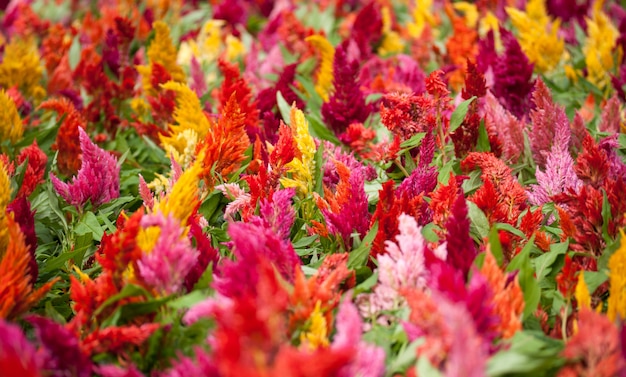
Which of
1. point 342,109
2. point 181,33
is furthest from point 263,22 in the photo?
point 342,109

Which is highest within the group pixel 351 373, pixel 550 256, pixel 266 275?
pixel 266 275

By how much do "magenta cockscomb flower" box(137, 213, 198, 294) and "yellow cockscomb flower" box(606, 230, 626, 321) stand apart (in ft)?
2.78

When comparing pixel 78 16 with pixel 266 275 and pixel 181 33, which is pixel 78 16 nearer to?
pixel 181 33

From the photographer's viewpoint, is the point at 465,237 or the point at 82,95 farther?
the point at 82,95

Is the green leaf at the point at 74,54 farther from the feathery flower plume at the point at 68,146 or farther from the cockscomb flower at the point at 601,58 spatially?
the cockscomb flower at the point at 601,58

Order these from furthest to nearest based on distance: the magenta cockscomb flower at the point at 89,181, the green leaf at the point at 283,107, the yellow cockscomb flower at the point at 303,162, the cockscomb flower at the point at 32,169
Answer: the green leaf at the point at 283,107
the cockscomb flower at the point at 32,169
the magenta cockscomb flower at the point at 89,181
the yellow cockscomb flower at the point at 303,162

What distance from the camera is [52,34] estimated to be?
12.8ft

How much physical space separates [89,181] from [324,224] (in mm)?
712

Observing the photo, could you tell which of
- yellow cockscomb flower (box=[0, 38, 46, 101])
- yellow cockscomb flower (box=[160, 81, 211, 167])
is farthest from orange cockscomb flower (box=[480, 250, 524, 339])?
yellow cockscomb flower (box=[0, 38, 46, 101])

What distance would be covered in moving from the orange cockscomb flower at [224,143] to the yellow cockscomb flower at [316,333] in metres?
0.74

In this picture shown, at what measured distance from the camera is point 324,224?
1894 millimetres

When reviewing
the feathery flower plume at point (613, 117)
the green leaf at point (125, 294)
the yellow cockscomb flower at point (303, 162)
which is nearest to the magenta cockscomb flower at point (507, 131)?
the feathery flower plume at point (613, 117)

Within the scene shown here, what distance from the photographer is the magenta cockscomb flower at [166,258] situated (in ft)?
4.49

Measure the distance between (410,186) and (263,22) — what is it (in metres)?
3.21
